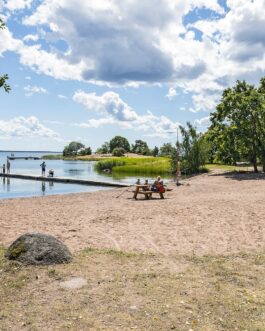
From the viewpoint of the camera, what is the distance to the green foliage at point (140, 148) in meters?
162

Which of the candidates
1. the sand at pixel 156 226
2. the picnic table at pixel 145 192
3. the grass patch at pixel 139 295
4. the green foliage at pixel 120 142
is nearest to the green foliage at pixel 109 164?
the picnic table at pixel 145 192

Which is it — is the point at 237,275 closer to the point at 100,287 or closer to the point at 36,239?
the point at 100,287

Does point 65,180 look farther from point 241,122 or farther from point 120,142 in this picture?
point 120,142

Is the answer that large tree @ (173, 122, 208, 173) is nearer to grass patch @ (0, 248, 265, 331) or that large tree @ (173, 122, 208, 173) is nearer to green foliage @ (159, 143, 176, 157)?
green foliage @ (159, 143, 176, 157)

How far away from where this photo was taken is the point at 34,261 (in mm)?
8789

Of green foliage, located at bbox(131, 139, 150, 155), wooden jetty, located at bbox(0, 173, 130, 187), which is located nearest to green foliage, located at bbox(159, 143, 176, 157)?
wooden jetty, located at bbox(0, 173, 130, 187)

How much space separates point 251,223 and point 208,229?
1995 mm

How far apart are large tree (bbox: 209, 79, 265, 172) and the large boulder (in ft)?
115

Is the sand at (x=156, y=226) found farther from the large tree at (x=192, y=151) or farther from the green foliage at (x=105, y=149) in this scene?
the green foliage at (x=105, y=149)

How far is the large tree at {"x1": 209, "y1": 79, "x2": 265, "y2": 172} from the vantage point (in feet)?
135

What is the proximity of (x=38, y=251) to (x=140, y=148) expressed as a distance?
16466cm

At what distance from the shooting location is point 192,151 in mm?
55562

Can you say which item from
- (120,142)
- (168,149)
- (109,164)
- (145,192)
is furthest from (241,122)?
(120,142)

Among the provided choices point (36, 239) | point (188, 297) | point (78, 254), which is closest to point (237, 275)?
point (188, 297)
